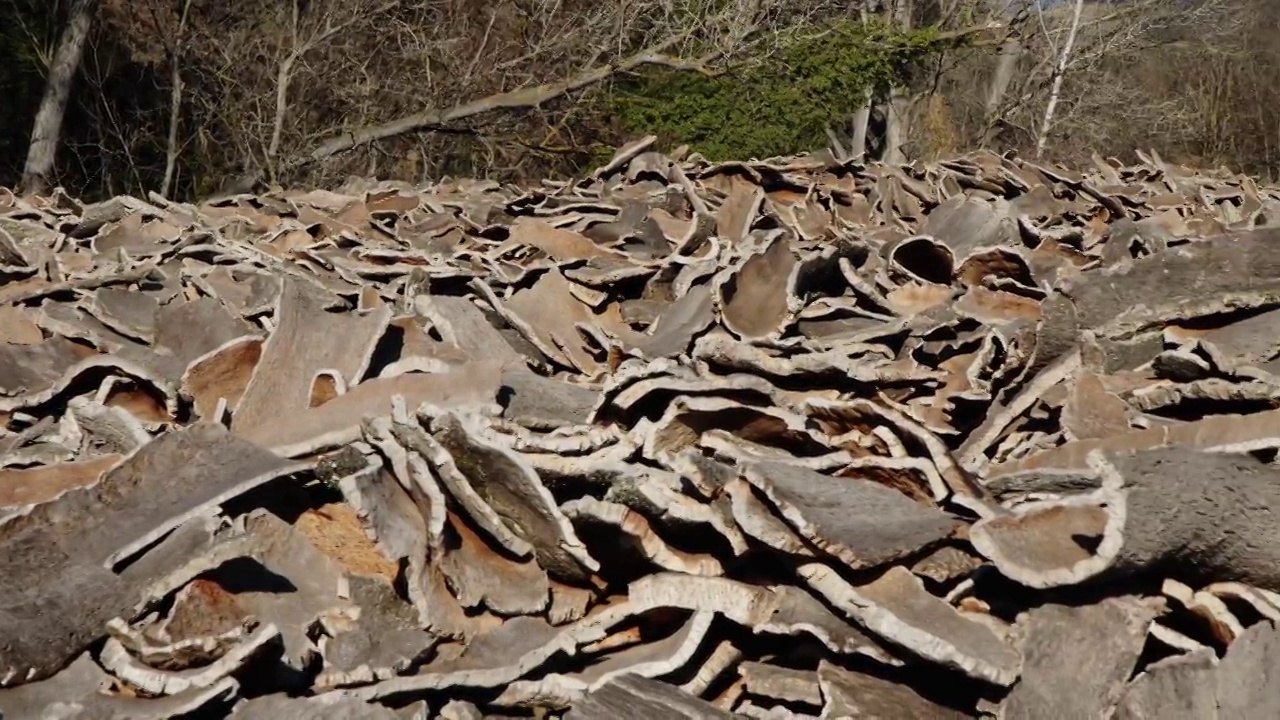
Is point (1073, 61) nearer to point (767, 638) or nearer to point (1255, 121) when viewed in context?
point (1255, 121)

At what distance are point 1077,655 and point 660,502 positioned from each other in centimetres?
58

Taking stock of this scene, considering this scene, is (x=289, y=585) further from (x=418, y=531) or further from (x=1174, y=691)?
(x=1174, y=691)

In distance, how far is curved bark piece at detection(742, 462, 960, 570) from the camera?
1.66 metres

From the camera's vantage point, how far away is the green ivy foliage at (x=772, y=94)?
42.3 ft

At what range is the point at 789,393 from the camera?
233cm

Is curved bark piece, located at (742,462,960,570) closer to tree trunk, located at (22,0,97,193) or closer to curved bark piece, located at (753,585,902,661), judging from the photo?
curved bark piece, located at (753,585,902,661)

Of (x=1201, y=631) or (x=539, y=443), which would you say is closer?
(x=1201, y=631)

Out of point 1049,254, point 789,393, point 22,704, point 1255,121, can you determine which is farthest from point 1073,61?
point 22,704

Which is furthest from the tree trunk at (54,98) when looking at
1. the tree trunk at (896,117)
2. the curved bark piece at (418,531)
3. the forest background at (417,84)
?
the curved bark piece at (418,531)

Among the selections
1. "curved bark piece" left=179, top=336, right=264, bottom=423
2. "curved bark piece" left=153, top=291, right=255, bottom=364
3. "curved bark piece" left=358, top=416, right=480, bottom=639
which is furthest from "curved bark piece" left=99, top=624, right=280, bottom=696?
Answer: "curved bark piece" left=153, top=291, right=255, bottom=364

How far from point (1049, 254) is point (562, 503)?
2003 mm

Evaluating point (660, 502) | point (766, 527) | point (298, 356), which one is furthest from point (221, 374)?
A: point (766, 527)

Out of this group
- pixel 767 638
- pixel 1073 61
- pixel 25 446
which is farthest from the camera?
pixel 1073 61

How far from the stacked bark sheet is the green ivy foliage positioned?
33.3 ft
